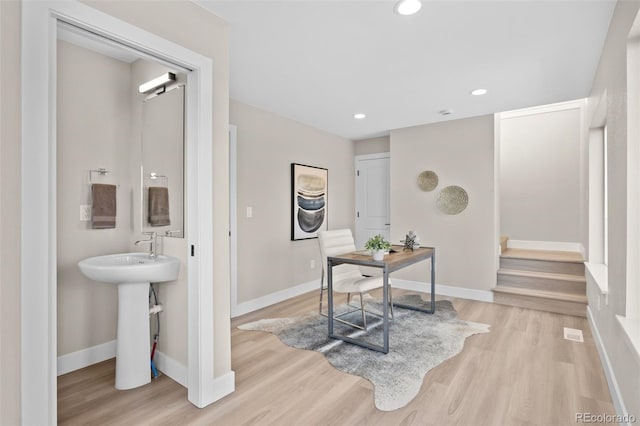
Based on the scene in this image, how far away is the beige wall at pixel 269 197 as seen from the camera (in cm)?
382

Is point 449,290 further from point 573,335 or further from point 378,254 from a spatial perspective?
point 378,254

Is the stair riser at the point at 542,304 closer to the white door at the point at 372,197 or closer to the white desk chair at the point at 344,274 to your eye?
the white desk chair at the point at 344,274

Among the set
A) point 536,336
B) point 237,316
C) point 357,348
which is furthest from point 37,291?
point 536,336

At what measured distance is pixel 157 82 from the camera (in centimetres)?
256

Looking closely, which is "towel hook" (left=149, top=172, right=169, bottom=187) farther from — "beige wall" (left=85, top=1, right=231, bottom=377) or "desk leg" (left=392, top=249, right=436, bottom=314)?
"desk leg" (left=392, top=249, right=436, bottom=314)

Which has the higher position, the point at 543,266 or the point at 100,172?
the point at 100,172

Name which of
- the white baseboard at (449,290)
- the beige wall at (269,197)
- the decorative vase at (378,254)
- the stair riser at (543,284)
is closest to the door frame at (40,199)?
the decorative vase at (378,254)

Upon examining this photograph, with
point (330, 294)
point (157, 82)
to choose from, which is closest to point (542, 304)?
point (330, 294)

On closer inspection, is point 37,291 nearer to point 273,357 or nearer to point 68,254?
point 68,254

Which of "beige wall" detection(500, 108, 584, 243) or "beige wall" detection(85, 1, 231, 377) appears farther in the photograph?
"beige wall" detection(500, 108, 584, 243)

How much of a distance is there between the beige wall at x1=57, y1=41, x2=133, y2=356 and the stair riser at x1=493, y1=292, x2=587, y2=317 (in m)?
4.22

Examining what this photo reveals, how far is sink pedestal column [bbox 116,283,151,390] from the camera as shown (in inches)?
88.1

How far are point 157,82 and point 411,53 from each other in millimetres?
1951

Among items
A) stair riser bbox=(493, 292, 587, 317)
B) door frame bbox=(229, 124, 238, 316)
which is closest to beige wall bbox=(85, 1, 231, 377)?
door frame bbox=(229, 124, 238, 316)
